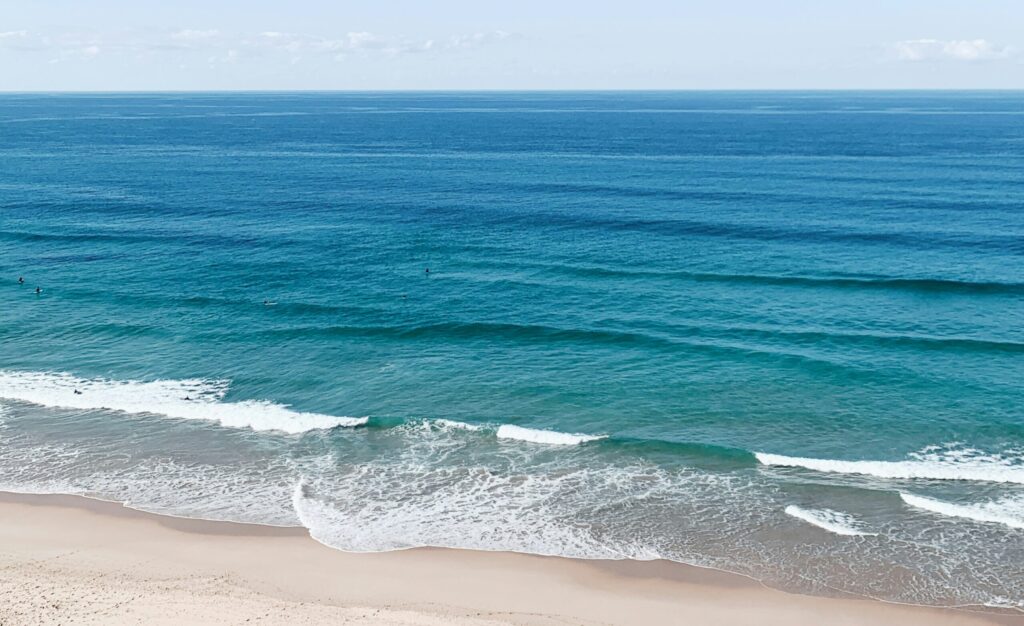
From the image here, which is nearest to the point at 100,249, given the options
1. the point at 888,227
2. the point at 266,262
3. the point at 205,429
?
the point at 266,262

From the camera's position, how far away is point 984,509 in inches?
1261

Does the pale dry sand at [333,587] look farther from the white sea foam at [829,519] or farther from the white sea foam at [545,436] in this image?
the white sea foam at [545,436]

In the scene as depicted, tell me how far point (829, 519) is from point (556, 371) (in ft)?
59.2

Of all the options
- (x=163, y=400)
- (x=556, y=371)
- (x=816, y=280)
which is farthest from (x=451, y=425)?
(x=816, y=280)

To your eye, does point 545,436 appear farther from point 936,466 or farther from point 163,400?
point 163,400

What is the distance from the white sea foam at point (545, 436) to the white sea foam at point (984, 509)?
13.8 metres

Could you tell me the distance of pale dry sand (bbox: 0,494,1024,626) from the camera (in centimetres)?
2595

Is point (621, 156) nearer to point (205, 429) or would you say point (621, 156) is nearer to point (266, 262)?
point (266, 262)

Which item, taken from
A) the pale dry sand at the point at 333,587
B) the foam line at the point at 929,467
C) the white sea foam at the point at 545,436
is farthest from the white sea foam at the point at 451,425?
the foam line at the point at 929,467

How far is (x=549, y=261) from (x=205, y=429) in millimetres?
32483

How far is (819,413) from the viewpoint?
40406mm

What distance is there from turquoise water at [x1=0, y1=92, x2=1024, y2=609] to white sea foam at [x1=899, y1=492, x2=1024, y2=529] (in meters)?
0.12

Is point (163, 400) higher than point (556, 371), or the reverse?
point (556, 371)

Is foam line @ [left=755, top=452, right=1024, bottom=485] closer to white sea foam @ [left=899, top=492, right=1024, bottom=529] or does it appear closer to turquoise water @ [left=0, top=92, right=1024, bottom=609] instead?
turquoise water @ [left=0, top=92, right=1024, bottom=609]
